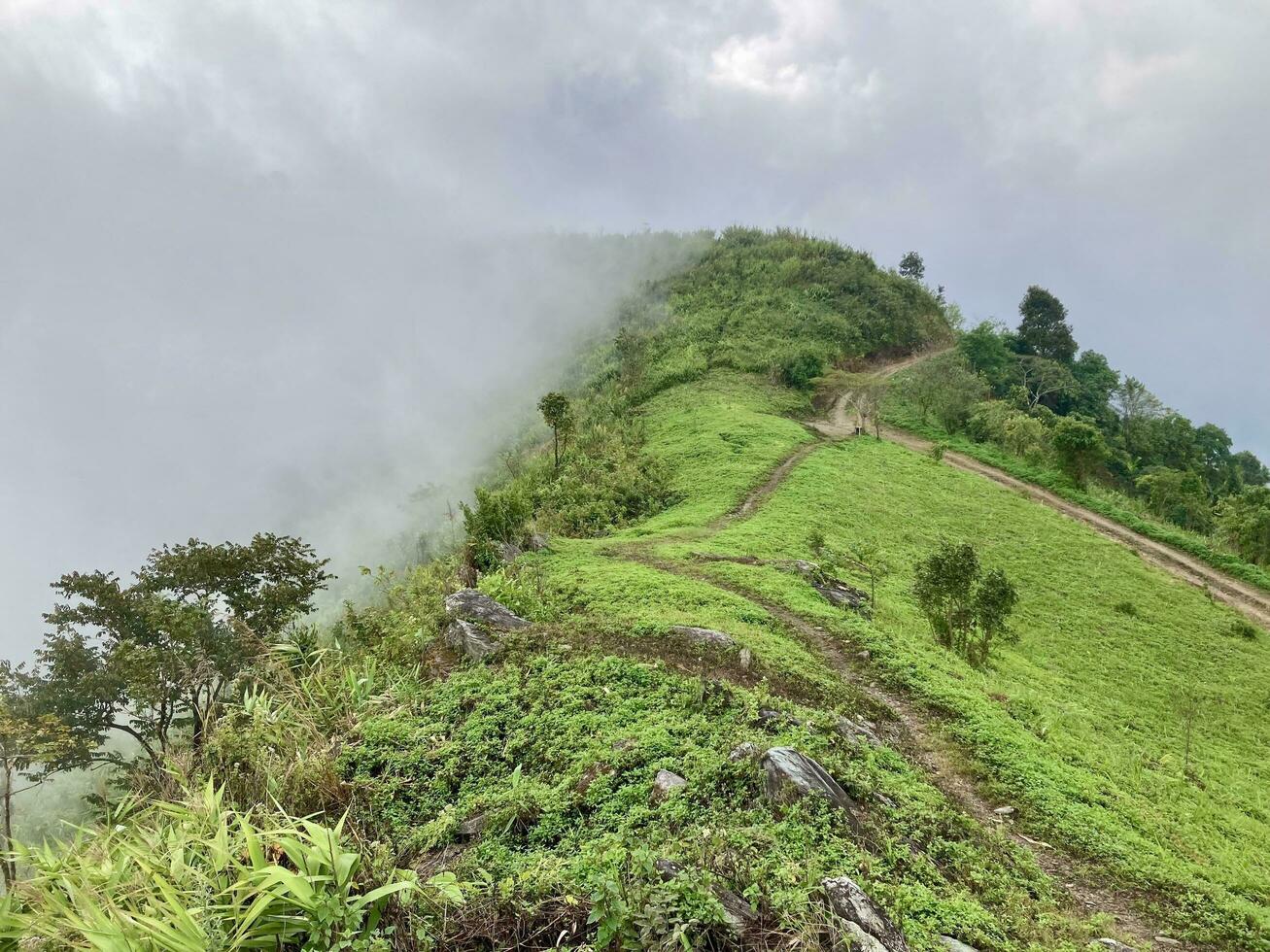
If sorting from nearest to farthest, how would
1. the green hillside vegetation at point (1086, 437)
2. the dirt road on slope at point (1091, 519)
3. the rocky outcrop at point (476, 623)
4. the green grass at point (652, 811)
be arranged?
the green grass at point (652, 811) → the rocky outcrop at point (476, 623) → the dirt road on slope at point (1091, 519) → the green hillside vegetation at point (1086, 437)

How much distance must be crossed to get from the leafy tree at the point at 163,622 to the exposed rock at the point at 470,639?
16.8 feet

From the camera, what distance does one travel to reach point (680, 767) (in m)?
6.79

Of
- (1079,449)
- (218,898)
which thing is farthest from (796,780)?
(1079,449)

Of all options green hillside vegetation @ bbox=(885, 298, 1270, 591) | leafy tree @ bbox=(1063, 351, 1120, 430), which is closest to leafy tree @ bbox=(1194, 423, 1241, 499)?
green hillside vegetation @ bbox=(885, 298, 1270, 591)

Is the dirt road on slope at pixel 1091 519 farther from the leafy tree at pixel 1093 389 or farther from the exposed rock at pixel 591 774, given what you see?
the leafy tree at pixel 1093 389

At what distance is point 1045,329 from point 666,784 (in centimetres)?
5811

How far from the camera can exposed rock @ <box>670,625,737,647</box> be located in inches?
417

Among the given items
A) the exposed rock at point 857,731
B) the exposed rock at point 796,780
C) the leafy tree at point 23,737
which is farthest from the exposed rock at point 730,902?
the leafy tree at point 23,737

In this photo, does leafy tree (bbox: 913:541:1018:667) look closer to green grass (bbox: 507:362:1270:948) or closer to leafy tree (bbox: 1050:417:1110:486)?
green grass (bbox: 507:362:1270:948)

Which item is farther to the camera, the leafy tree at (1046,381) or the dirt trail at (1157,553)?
the leafy tree at (1046,381)

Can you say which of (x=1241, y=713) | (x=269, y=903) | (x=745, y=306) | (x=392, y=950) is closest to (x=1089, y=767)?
(x=1241, y=713)

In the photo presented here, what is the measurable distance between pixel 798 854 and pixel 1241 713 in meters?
14.9

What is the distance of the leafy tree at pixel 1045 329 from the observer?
51.7 metres

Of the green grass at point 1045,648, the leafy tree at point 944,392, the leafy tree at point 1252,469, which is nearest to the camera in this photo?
the green grass at point 1045,648
